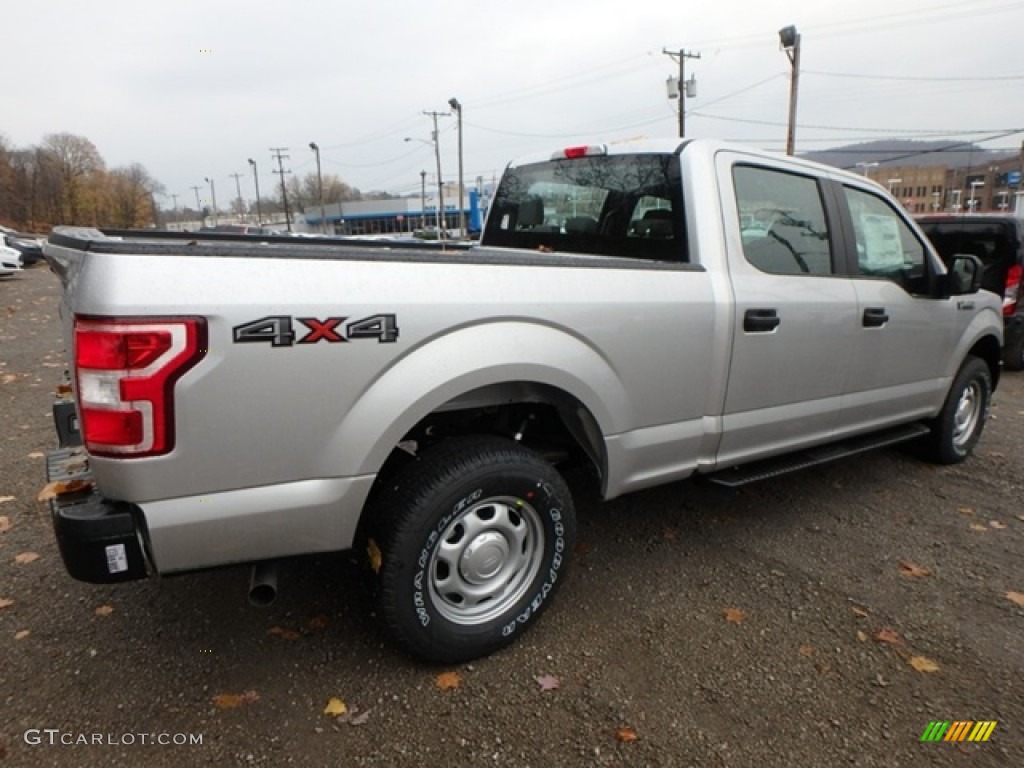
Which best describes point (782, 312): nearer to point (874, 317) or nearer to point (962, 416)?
point (874, 317)

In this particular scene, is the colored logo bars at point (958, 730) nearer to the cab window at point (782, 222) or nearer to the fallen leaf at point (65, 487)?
the cab window at point (782, 222)

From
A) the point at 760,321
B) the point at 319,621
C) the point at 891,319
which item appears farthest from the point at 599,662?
the point at 891,319

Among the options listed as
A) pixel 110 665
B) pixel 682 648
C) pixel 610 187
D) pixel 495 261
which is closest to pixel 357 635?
pixel 110 665

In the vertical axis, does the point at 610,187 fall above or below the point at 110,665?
above

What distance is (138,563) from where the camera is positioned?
199cm

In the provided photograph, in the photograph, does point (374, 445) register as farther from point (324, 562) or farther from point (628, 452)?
point (324, 562)

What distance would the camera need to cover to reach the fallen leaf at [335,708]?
7.74ft

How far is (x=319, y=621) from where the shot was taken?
289 centimetres

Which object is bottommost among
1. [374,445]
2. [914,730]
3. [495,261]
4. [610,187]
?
[914,730]

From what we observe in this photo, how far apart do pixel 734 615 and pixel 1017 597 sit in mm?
1393

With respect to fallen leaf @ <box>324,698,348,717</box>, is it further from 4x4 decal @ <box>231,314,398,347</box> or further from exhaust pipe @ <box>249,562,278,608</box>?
4x4 decal @ <box>231,314,398,347</box>

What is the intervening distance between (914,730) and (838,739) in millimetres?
289

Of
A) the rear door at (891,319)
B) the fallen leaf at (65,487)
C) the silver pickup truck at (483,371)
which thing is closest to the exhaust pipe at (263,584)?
the silver pickup truck at (483,371)
